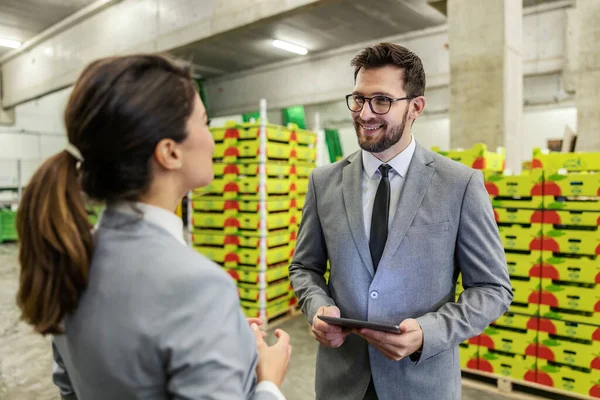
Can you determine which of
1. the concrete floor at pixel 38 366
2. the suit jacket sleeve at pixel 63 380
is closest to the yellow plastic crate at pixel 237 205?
the concrete floor at pixel 38 366

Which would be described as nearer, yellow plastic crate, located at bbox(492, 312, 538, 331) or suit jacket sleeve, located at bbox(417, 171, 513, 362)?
suit jacket sleeve, located at bbox(417, 171, 513, 362)

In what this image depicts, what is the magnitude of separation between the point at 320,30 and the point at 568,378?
30.7 ft

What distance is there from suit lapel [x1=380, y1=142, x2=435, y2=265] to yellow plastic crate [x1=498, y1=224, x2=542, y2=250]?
106 inches

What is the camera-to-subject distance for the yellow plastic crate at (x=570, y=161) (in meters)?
3.75

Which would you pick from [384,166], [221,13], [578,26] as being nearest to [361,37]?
[221,13]

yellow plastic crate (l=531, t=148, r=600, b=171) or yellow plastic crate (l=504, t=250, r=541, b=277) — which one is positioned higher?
yellow plastic crate (l=531, t=148, r=600, b=171)

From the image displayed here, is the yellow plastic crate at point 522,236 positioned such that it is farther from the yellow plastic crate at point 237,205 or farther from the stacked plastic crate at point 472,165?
the yellow plastic crate at point 237,205

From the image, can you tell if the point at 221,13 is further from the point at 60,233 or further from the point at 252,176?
the point at 60,233

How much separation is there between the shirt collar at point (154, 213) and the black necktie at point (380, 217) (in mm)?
932

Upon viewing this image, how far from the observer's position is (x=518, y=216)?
404cm

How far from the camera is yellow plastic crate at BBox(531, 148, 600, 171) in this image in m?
3.75

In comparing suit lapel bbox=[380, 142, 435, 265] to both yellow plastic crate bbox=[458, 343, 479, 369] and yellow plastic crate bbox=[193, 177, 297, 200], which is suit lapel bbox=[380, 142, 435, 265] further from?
yellow plastic crate bbox=[193, 177, 297, 200]

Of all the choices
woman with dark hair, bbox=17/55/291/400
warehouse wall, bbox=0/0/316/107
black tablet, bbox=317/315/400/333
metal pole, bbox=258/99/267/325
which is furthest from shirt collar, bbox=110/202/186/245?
warehouse wall, bbox=0/0/316/107

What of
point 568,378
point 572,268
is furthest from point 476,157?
point 568,378
